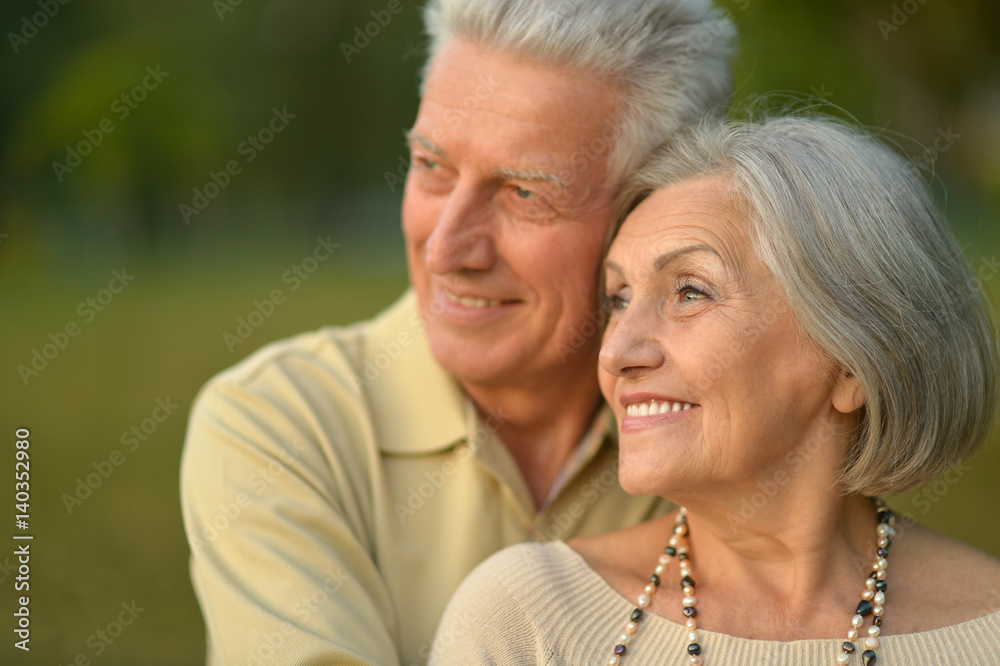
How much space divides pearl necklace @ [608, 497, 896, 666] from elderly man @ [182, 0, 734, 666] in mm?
524

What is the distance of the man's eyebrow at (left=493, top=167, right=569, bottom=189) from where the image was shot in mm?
2785

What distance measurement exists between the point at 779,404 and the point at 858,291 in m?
0.31

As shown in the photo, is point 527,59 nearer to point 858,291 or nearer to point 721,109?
point 721,109

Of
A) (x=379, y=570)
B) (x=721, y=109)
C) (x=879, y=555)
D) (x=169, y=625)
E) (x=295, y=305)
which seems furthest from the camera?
(x=295, y=305)

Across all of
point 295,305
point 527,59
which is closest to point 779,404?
point 527,59

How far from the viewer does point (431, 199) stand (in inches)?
116
